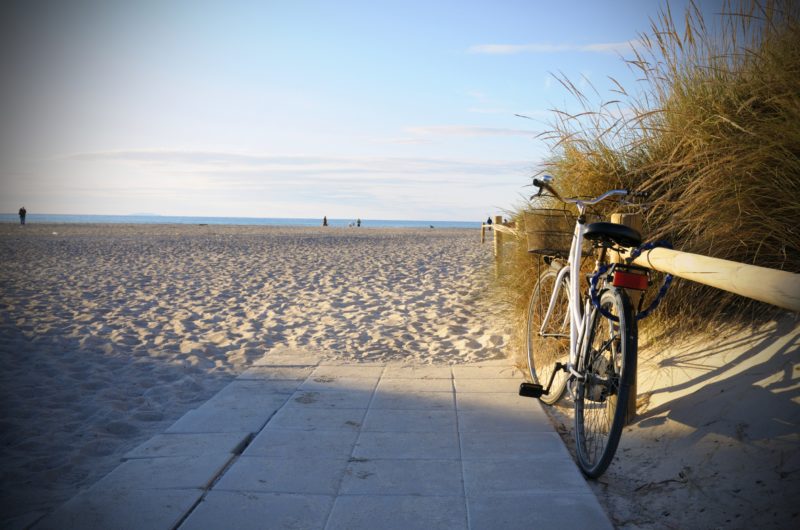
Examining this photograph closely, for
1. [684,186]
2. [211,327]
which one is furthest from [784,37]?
[211,327]

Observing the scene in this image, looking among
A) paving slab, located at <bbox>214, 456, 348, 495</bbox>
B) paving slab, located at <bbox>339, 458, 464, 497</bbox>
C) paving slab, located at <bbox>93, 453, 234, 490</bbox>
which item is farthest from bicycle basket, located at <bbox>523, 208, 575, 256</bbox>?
paving slab, located at <bbox>93, 453, 234, 490</bbox>

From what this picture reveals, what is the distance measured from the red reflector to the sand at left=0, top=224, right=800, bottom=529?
79 cm

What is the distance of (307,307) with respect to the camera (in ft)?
25.6

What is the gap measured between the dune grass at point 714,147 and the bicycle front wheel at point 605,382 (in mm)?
955

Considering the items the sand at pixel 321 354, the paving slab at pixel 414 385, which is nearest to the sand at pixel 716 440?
the sand at pixel 321 354

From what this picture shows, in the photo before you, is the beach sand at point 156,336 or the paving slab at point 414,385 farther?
the paving slab at point 414,385

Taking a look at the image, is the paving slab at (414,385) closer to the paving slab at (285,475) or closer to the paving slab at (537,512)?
the paving slab at (285,475)

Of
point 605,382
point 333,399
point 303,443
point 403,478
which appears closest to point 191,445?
point 303,443

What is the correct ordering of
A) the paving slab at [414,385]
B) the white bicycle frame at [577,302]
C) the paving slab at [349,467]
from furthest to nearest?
1. the paving slab at [414,385]
2. the white bicycle frame at [577,302]
3. the paving slab at [349,467]

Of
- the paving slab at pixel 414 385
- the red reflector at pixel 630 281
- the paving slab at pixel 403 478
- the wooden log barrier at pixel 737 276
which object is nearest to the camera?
the wooden log barrier at pixel 737 276

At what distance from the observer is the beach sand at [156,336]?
10.5ft

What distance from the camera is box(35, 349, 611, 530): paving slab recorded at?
2.24 m

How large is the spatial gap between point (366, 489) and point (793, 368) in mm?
1990

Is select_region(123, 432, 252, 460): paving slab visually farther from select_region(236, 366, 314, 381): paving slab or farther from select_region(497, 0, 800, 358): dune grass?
select_region(497, 0, 800, 358): dune grass
